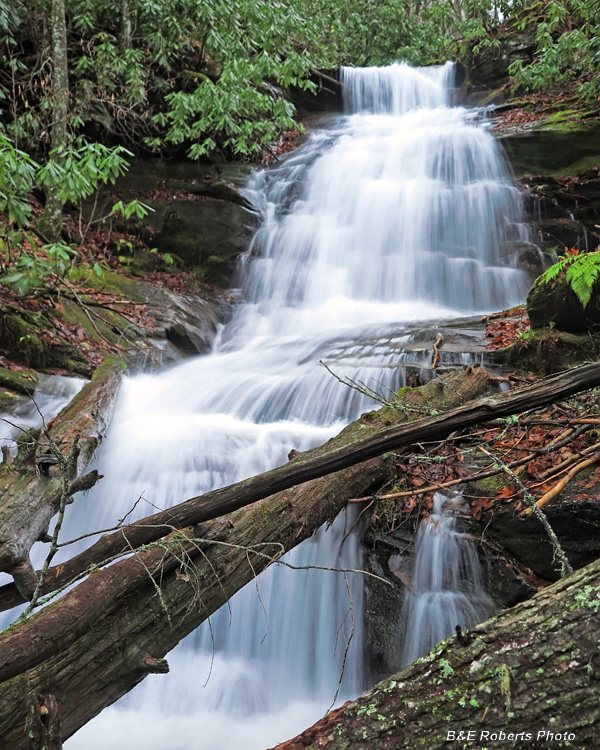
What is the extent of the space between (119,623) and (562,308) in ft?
16.9

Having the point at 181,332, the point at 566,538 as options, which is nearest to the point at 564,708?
the point at 566,538

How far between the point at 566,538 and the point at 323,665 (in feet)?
6.93

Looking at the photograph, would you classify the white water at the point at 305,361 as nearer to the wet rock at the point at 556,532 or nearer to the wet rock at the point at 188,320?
the wet rock at the point at 188,320

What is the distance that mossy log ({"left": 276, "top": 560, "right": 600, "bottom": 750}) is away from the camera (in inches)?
51.4

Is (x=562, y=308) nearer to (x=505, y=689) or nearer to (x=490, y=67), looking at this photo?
(x=505, y=689)

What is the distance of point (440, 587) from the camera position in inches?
147

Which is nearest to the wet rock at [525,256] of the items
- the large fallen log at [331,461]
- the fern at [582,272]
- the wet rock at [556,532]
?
the fern at [582,272]

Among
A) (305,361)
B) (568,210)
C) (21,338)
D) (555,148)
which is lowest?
(305,361)

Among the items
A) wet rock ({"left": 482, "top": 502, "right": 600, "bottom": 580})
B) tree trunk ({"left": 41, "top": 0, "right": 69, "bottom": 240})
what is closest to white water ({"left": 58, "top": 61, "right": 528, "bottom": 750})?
wet rock ({"left": 482, "top": 502, "right": 600, "bottom": 580})

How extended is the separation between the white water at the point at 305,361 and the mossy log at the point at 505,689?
7.69 feet

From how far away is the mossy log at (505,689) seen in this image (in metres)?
1.31

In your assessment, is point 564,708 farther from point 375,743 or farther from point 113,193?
point 113,193

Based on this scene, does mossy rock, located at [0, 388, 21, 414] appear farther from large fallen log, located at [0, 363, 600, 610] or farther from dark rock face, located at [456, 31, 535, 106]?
dark rock face, located at [456, 31, 535, 106]

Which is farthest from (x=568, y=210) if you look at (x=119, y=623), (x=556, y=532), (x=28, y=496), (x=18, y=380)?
(x=119, y=623)
